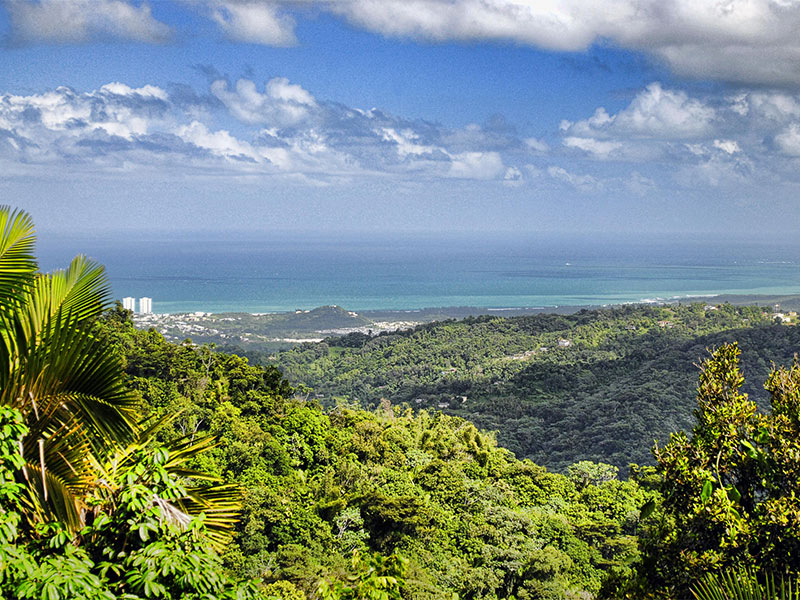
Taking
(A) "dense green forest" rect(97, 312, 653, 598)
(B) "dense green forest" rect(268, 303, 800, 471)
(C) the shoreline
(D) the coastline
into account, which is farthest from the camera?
(C) the shoreline

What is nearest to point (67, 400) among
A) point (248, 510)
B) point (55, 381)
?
point (55, 381)

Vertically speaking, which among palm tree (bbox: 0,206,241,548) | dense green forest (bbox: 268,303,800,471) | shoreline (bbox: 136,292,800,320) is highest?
palm tree (bbox: 0,206,241,548)

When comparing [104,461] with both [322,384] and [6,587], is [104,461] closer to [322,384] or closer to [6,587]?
[6,587]

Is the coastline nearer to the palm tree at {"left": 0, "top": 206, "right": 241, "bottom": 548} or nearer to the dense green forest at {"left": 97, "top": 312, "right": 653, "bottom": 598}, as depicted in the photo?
the dense green forest at {"left": 97, "top": 312, "right": 653, "bottom": 598}

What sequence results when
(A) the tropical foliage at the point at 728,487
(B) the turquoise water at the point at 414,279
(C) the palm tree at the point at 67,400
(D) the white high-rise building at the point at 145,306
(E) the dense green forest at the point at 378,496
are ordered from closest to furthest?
(C) the palm tree at the point at 67,400
(A) the tropical foliage at the point at 728,487
(E) the dense green forest at the point at 378,496
(D) the white high-rise building at the point at 145,306
(B) the turquoise water at the point at 414,279

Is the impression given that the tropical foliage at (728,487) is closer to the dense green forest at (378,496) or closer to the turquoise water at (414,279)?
the dense green forest at (378,496)

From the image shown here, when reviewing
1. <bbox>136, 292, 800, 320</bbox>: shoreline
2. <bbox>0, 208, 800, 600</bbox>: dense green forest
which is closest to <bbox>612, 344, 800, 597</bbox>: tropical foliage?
<bbox>0, 208, 800, 600</bbox>: dense green forest

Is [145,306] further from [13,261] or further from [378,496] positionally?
[13,261]

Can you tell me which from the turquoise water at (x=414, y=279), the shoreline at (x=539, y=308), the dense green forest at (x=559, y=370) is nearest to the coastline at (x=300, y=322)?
the shoreline at (x=539, y=308)
